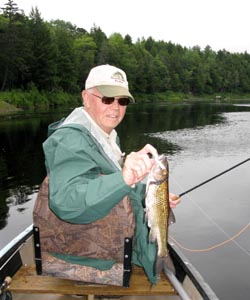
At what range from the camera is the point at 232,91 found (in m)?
145

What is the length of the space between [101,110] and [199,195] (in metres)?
12.2

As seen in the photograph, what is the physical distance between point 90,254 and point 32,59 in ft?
229

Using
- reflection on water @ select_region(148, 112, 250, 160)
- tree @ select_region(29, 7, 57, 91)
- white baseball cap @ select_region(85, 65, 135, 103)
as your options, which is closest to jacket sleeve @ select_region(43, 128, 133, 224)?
white baseball cap @ select_region(85, 65, 135, 103)

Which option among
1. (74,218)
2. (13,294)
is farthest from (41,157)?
(74,218)

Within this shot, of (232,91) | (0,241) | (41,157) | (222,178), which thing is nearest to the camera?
(0,241)

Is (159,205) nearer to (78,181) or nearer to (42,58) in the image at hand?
(78,181)

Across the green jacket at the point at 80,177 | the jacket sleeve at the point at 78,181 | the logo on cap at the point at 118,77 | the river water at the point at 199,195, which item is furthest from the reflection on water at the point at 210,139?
the jacket sleeve at the point at 78,181

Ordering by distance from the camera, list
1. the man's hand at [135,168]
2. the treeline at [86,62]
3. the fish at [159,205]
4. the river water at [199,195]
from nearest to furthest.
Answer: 1. the man's hand at [135,168]
2. the fish at [159,205]
3. the river water at [199,195]
4. the treeline at [86,62]

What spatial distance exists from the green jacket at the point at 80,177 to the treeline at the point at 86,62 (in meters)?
Answer: 62.5

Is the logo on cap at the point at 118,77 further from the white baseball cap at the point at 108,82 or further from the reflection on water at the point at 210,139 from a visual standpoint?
the reflection on water at the point at 210,139

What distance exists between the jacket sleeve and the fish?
0.32 metres

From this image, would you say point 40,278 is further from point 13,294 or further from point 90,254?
point 90,254

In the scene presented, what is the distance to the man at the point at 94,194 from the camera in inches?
106

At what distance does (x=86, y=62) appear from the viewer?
8788cm
